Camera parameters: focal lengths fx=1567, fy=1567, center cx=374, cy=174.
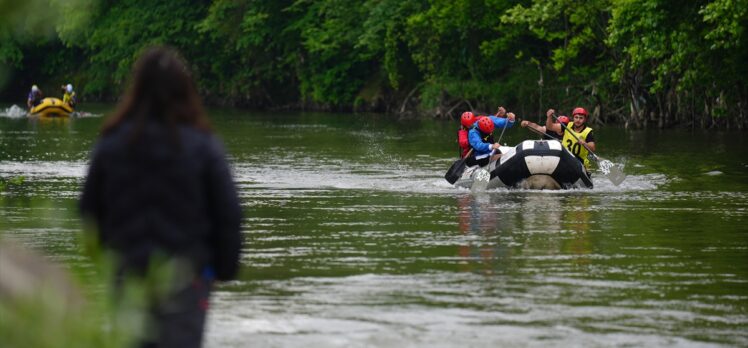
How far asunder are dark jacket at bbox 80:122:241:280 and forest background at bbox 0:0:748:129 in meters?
20.5

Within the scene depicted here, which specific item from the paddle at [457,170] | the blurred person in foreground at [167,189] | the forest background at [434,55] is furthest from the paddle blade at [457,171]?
the blurred person in foreground at [167,189]

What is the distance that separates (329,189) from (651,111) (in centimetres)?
2696

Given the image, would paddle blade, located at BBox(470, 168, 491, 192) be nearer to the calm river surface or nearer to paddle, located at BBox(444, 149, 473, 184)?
the calm river surface

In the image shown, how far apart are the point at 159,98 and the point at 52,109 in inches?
2214

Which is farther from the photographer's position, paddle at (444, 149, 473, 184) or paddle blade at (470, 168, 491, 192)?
paddle at (444, 149, 473, 184)

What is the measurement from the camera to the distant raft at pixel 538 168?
934 inches

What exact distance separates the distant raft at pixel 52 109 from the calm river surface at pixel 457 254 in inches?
1190

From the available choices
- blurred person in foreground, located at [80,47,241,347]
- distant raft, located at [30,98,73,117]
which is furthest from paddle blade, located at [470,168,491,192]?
distant raft, located at [30,98,73,117]

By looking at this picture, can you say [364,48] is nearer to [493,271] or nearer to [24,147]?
[24,147]

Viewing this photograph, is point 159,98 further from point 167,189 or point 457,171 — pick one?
point 457,171

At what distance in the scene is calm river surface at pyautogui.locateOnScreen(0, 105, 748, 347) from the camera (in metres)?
10.2

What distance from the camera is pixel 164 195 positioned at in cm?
629

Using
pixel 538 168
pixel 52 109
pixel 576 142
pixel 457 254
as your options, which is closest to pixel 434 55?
pixel 52 109

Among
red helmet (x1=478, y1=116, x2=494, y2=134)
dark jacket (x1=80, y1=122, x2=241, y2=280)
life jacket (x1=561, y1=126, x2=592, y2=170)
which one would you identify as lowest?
life jacket (x1=561, y1=126, x2=592, y2=170)
